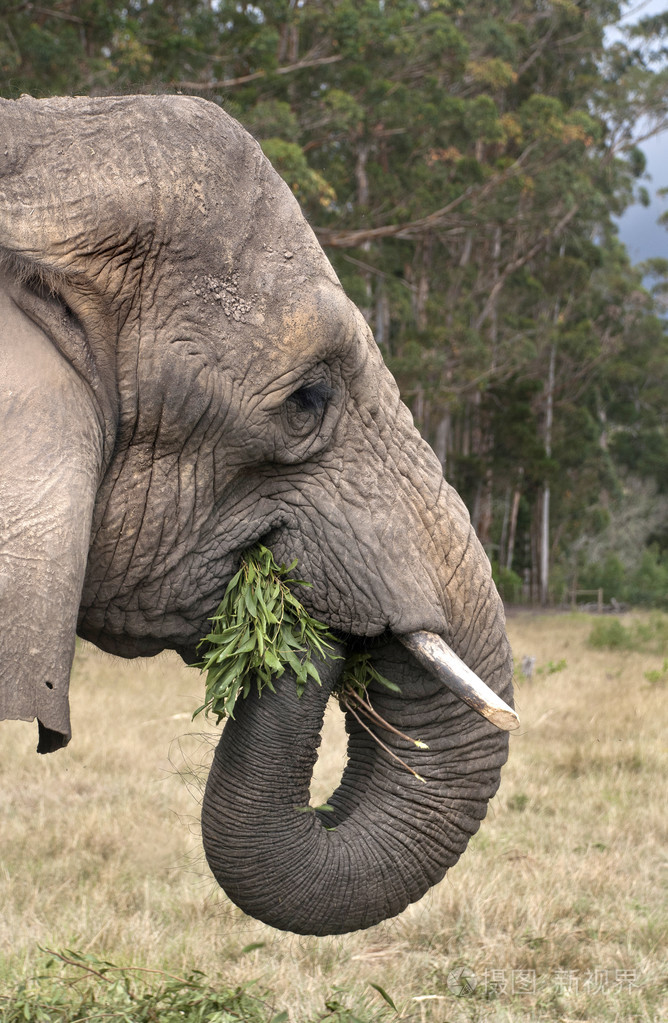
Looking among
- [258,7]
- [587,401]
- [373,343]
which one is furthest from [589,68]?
[373,343]

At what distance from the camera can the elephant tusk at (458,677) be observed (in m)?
2.44

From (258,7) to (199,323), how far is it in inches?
572

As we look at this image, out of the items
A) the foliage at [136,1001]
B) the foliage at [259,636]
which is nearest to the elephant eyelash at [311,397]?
the foliage at [259,636]

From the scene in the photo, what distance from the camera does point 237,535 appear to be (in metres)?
2.67

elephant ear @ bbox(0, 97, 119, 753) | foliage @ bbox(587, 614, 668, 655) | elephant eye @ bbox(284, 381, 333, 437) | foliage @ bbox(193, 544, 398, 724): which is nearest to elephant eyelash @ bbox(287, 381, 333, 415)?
elephant eye @ bbox(284, 381, 333, 437)

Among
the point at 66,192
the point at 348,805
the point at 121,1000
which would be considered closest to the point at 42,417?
the point at 66,192

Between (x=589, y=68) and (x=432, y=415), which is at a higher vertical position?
(x=589, y=68)

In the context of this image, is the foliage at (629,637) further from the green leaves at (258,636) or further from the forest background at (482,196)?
the green leaves at (258,636)

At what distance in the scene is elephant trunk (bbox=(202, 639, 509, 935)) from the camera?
2609 millimetres

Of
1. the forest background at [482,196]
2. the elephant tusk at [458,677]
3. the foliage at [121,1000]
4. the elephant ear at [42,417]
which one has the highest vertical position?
the forest background at [482,196]

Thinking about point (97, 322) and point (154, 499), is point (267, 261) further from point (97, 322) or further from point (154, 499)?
point (154, 499)

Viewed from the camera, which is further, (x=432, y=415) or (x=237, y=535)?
(x=432, y=415)

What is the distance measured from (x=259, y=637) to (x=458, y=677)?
488 millimetres

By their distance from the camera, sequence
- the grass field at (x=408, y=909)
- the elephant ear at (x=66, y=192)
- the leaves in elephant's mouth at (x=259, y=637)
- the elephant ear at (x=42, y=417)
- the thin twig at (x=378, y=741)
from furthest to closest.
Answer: the grass field at (x=408, y=909) < the thin twig at (x=378, y=741) < the leaves in elephant's mouth at (x=259, y=637) < the elephant ear at (x=66, y=192) < the elephant ear at (x=42, y=417)
